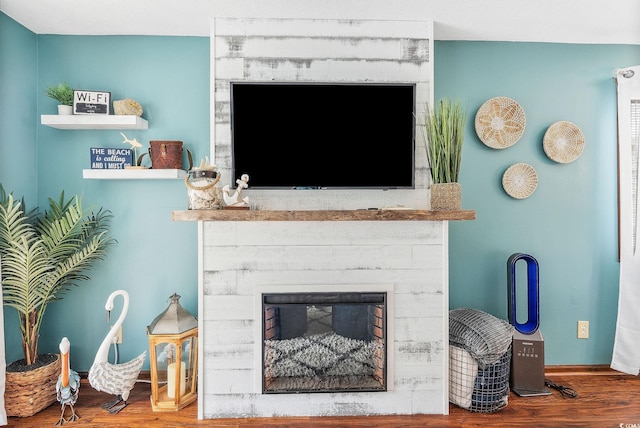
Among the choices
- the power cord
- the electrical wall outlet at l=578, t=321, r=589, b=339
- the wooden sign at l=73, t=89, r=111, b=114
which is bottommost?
the power cord

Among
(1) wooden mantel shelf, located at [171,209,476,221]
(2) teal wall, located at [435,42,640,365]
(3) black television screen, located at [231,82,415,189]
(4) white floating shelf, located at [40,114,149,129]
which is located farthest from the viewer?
(2) teal wall, located at [435,42,640,365]

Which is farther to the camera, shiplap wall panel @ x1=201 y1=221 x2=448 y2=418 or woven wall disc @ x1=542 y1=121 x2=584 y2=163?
woven wall disc @ x1=542 y1=121 x2=584 y2=163

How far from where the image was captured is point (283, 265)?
92.4 inches

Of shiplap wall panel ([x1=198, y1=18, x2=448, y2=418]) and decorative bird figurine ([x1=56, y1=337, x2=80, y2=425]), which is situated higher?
shiplap wall panel ([x1=198, y1=18, x2=448, y2=418])

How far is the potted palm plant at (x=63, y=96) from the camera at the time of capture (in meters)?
2.56

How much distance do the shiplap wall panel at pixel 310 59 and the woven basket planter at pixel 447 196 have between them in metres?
0.26

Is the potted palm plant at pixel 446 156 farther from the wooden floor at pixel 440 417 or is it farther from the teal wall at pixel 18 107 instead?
the teal wall at pixel 18 107

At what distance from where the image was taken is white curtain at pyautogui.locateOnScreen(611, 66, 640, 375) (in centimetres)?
280

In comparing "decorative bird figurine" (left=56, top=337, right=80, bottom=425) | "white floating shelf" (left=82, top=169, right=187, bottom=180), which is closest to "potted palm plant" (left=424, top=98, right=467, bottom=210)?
"white floating shelf" (left=82, top=169, right=187, bottom=180)

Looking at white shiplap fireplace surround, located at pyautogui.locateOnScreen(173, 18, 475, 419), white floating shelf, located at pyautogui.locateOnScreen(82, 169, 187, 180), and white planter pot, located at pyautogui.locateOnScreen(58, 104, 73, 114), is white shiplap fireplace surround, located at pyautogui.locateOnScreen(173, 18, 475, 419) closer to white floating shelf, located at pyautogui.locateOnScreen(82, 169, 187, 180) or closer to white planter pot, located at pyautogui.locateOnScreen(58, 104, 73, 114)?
white floating shelf, located at pyautogui.locateOnScreen(82, 169, 187, 180)

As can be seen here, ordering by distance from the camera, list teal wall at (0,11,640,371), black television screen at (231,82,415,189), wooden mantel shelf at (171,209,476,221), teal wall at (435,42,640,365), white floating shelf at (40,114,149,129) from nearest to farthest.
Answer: wooden mantel shelf at (171,209,476,221) < black television screen at (231,82,415,189) < white floating shelf at (40,114,149,129) < teal wall at (0,11,640,371) < teal wall at (435,42,640,365)

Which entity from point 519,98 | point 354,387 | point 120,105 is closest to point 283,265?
point 354,387

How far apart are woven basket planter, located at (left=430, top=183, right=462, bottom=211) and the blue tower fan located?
0.71 metres

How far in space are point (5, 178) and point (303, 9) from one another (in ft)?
6.83
